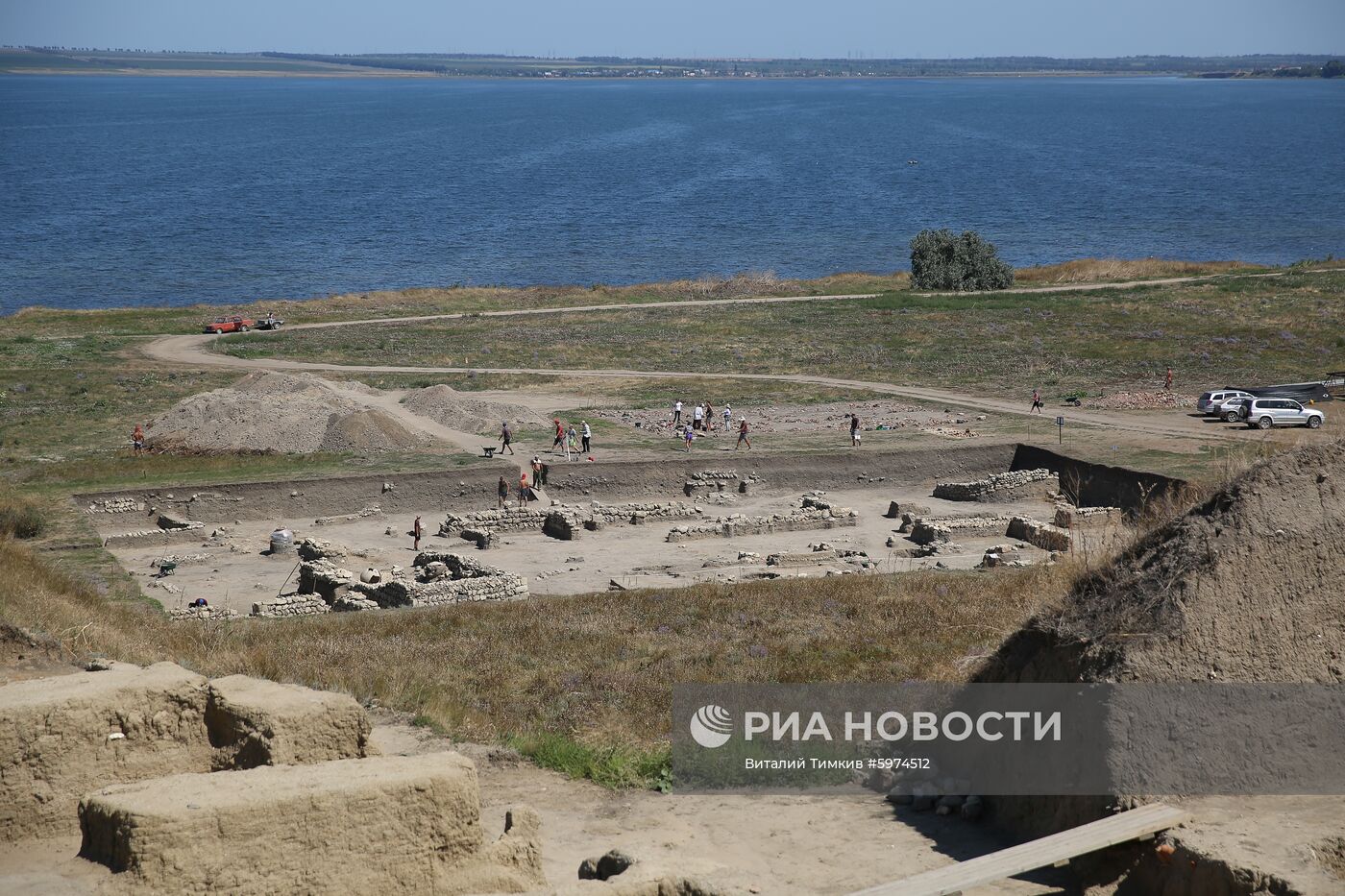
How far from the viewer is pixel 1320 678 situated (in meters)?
12.2

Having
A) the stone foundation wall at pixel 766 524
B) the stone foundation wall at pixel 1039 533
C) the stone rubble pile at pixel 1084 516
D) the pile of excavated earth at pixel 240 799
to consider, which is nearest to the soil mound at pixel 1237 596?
the pile of excavated earth at pixel 240 799

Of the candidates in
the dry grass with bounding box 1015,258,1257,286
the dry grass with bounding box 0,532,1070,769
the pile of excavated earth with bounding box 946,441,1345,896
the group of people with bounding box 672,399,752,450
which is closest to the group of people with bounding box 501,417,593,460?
the group of people with bounding box 672,399,752,450

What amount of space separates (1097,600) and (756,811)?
3.96 m

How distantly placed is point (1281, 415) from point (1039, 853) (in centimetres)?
3518

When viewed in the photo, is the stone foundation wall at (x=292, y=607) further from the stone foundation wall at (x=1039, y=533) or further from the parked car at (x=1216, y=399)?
the parked car at (x=1216, y=399)

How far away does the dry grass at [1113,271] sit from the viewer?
77750 mm

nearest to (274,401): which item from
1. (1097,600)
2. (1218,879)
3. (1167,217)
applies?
(1097,600)

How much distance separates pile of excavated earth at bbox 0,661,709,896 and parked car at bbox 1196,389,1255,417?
37.2m

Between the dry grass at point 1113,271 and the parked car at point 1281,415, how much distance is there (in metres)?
35.9

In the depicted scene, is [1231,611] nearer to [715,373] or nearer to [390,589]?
[390,589]

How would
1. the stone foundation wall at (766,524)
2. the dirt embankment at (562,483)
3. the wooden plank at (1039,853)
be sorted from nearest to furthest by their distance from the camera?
the wooden plank at (1039,853) → the stone foundation wall at (766,524) → the dirt embankment at (562,483)

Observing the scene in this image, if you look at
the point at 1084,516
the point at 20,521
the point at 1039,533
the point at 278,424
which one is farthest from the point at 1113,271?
the point at 20,521

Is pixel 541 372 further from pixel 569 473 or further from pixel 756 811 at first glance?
pixel 756 811

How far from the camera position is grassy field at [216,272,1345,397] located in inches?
2050
